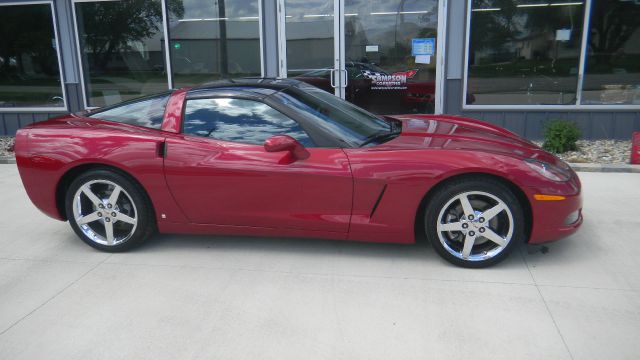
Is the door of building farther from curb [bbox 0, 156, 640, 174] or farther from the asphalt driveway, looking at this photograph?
the asphalt driveway

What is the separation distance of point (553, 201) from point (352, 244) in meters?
1.51

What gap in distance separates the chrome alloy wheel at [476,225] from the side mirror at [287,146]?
105 cm

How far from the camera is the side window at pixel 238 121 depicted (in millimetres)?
3609

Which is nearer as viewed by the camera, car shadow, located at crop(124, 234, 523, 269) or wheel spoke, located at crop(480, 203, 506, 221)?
wheel spoke, located at crop(480, 203, 506, 221)

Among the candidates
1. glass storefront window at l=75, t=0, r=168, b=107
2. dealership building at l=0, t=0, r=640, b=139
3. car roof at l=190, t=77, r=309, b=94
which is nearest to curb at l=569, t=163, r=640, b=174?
dealership building at l=0, t=0, r=640, b=139

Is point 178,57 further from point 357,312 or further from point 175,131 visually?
point 357,312

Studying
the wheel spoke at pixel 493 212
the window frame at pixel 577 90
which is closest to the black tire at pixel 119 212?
the wheel spoke at pixel 493 212

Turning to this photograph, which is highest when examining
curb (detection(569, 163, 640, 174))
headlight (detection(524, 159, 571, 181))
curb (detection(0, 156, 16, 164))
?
headlight (detection(524, 159, 571, 181))

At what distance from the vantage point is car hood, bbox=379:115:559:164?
137 inches

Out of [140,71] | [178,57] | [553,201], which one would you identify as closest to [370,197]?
[553,201]

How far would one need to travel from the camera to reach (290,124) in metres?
3.61

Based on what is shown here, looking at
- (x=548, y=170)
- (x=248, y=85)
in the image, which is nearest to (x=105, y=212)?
(x=248, y=85)

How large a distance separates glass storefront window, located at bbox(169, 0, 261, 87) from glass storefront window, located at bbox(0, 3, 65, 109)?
2266 mm

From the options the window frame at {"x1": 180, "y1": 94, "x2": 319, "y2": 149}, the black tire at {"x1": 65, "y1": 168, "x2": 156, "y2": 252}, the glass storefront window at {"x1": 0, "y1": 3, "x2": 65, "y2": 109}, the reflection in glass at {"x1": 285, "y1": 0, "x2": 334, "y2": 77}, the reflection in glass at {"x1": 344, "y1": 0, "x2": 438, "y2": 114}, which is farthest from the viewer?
the glass storefront window at {"x1": 0, "y1": 3, "x2": 65, "y2": 109}
